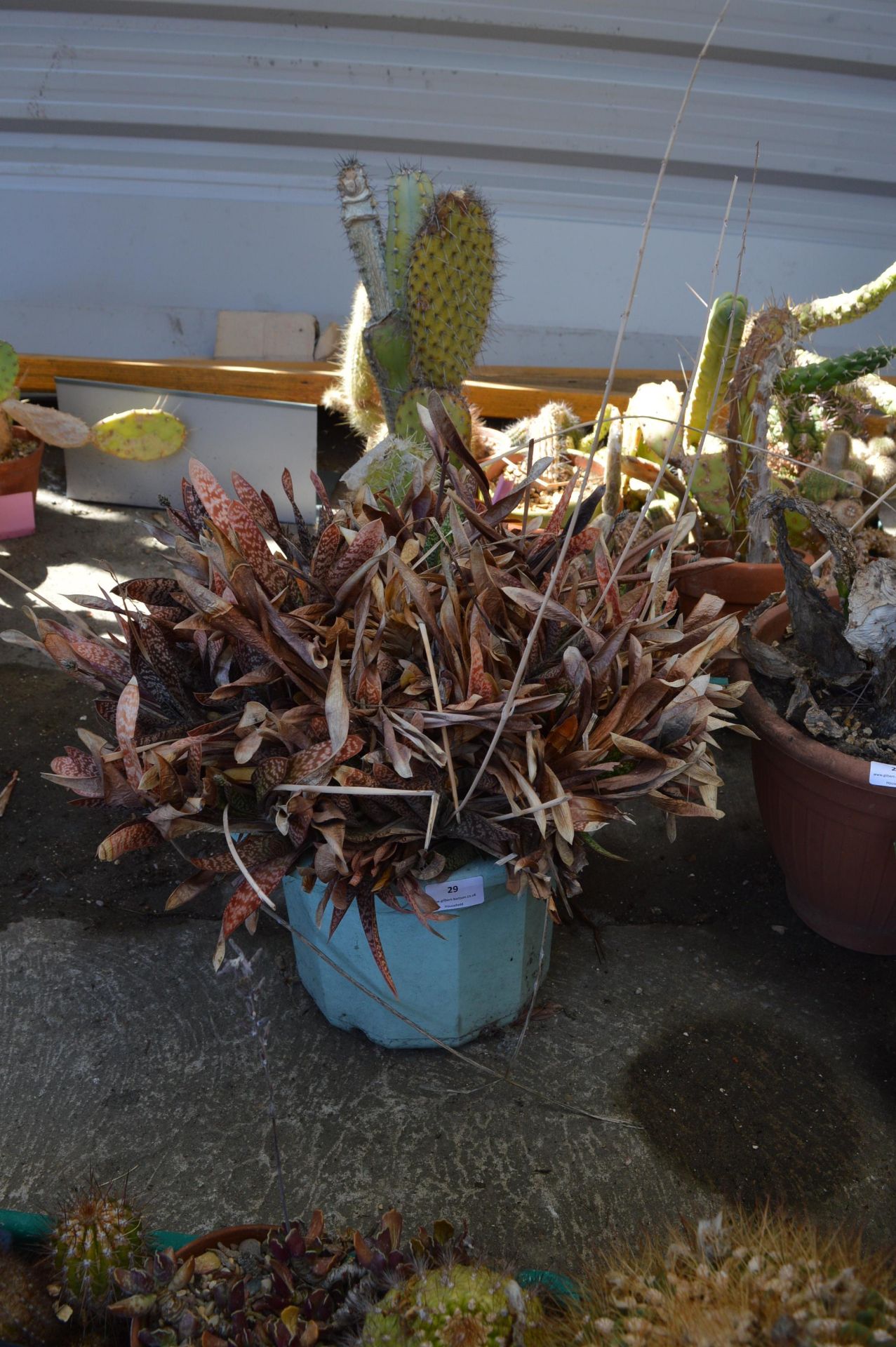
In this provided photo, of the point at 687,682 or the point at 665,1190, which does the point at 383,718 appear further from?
the point at 665,1190

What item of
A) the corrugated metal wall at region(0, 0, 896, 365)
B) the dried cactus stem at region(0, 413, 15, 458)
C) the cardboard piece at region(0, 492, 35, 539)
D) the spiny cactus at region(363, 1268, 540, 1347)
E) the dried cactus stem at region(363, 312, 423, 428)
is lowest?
the spiny cactus at region(363, 1268, 540, 1347)

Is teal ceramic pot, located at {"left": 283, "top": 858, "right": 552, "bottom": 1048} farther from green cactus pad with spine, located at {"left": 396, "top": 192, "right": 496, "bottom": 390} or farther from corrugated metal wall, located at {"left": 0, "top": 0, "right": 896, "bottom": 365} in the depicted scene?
corrugated metal wall, located at {"left": 0, "top": 0, "right": 896, "bottom": 365}

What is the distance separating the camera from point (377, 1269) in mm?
981

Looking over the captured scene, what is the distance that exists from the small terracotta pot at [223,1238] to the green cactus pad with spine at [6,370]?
2.78 m

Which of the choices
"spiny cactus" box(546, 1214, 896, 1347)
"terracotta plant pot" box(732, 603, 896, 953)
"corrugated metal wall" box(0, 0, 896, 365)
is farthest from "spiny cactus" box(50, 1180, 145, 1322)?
"corrugated metal wall" box(0, 0, 896, 365)

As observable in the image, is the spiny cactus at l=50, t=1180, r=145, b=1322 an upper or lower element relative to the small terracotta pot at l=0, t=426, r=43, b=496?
lower

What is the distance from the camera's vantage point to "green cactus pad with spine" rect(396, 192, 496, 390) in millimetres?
2635

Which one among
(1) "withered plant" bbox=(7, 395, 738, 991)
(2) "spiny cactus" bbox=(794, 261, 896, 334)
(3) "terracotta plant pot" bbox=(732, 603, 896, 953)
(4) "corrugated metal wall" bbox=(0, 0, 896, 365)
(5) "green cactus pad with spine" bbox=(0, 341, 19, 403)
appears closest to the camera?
(1) "withered plant" bbox=(7, 395, 738, 991)

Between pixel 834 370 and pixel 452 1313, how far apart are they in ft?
7.70

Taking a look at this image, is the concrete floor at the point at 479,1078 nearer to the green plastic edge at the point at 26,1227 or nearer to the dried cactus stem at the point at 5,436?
the green plastic edge at the point at 26,1227

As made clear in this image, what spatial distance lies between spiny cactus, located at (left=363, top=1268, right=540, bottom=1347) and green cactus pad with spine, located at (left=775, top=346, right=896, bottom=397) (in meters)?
2.20

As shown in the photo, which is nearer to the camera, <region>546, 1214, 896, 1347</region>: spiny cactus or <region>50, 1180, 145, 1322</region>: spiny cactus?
<region>546, 1214, 896, 1347</region>: spiny cactus

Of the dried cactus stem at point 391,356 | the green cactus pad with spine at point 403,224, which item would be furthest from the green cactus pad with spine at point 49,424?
the green cactus pad with spine at point 403,224

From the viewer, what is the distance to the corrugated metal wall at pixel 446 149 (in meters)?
3.79
